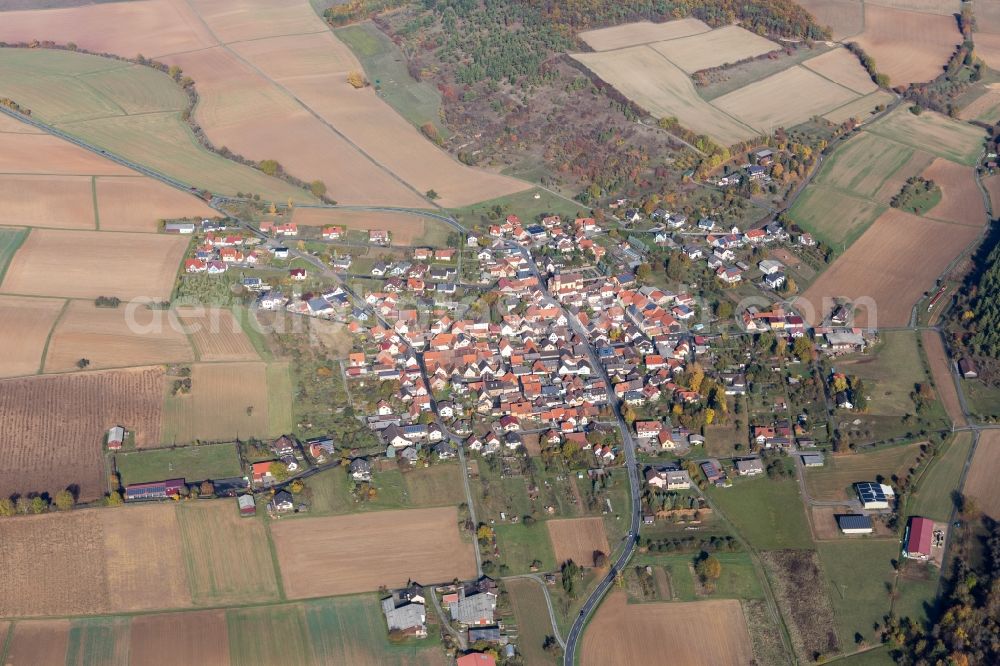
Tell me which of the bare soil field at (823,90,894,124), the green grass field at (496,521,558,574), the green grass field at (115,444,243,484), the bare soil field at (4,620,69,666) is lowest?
the bare soil field at (4,620,69,666)

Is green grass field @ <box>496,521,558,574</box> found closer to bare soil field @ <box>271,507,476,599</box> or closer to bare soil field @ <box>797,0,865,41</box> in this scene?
bare soil field @ <box>271,507,476,599</box>

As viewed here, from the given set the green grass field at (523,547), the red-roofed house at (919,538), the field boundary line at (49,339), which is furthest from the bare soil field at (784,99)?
the field boundary line at (49,339)

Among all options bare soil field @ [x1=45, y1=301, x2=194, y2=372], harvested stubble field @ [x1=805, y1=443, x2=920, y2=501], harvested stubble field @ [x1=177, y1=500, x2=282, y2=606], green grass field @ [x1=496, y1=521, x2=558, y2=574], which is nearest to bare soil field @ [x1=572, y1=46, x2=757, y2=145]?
harvested stubble field @ [x1=805, y1=443, x2=920, y2=501]

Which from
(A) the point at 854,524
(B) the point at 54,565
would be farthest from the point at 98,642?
(A) the point at 854,524

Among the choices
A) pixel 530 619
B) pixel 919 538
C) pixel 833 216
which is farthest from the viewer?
pixel 833 216

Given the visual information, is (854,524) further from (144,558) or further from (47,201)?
(47,201)

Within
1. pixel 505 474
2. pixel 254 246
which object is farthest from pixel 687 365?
pixel 254 246

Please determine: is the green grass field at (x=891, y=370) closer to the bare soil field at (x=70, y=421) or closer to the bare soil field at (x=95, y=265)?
the bare soil field at (x=70, y=421)
